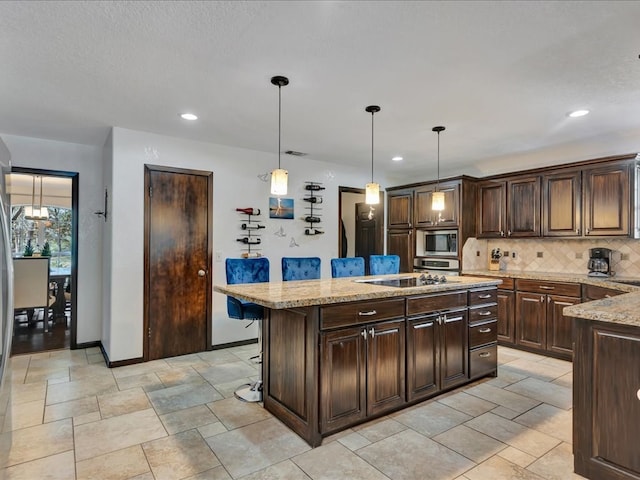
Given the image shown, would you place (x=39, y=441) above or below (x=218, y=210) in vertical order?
below

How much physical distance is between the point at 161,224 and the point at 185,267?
0.55m

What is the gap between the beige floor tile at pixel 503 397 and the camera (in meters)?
2.88

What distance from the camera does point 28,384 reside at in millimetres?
3316

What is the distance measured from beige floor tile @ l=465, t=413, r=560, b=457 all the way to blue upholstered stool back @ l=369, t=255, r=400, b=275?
6.44ft

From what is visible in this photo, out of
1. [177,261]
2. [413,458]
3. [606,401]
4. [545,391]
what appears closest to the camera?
[606,401]

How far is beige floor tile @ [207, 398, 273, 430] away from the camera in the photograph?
8.65 feet

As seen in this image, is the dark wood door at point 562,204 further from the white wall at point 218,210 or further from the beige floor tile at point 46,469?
the beige floor tile at point 46,469

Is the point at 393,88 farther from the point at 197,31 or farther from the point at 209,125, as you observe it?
the point at 209,125

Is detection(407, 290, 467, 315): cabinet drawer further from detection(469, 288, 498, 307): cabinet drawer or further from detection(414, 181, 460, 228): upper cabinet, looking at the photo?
detection(414, 181, 460, 228): upper cabinet

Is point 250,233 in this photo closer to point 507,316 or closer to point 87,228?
point 87,228

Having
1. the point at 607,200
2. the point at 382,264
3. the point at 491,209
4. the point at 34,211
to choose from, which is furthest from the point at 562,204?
the point at 34,211

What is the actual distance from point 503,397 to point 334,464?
1.72m

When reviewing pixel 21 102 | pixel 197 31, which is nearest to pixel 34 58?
pixel 21 102

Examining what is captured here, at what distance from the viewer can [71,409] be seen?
2816mm
